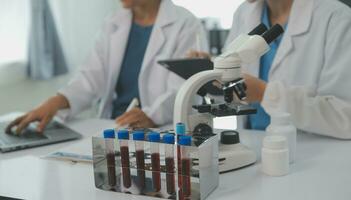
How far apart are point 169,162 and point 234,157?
0.65 feet

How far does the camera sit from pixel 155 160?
93 centimetres

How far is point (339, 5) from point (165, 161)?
0.82 metres

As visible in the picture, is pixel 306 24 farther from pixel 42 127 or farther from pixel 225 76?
pixel 42 127

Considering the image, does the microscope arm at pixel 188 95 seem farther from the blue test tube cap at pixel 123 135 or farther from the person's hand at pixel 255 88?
the person's hand at pixel 255 88

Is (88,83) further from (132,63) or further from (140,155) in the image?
(140,155)

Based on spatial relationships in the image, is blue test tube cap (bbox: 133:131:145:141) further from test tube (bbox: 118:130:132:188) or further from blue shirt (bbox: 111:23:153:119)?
blue shirt (bbox: 111:23:153:119)

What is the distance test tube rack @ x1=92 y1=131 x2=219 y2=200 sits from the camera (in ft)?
2.90

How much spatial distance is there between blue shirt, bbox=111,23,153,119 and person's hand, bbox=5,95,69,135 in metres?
0.32

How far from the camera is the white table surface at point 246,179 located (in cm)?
91

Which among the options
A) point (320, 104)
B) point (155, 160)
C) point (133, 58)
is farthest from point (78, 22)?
point (155, 160)

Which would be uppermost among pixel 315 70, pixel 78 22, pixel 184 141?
pixel 78 22

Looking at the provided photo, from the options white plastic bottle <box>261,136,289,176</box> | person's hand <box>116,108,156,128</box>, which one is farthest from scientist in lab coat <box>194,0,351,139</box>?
person's hand <box>116,108,156,128</box>

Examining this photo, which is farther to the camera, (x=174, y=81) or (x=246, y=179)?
(x=174, y=81)

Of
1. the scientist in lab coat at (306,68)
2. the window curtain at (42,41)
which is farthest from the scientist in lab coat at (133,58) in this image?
the window curtain at (42,41)
